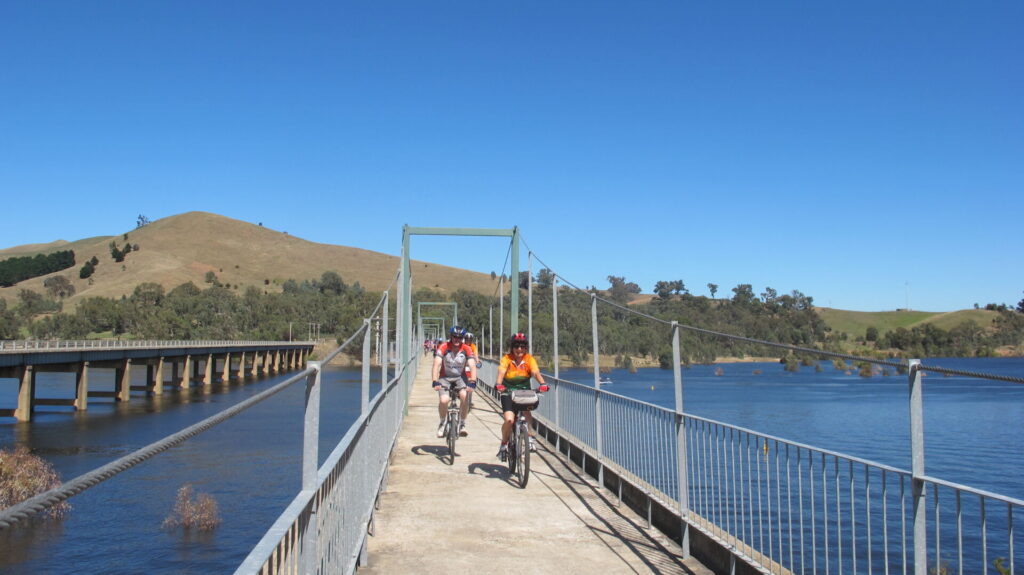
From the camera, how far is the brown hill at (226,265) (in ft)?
504

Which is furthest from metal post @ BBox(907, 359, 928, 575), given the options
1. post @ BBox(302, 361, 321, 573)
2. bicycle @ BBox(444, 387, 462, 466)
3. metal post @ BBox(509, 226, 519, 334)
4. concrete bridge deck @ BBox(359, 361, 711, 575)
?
metal post @ BBox(509, 226, 519, 334)

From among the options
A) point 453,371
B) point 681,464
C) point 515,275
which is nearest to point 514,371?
point 453,371

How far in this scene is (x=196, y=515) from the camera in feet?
57.2

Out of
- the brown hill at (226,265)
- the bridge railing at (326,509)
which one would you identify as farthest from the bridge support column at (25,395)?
the brown hill at (226,265)

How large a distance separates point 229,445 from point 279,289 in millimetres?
135067

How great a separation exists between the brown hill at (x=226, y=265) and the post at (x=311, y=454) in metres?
150

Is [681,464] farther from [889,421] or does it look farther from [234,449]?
[889,421]

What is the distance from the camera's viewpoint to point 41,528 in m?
17.8

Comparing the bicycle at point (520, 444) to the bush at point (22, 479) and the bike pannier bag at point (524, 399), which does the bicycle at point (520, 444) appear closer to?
the bike pannier bag at point (524, 399)

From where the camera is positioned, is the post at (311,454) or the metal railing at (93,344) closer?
the post at (311,454)

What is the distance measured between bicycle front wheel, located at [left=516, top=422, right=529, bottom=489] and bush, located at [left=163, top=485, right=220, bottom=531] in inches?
438

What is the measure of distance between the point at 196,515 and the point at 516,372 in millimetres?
11378

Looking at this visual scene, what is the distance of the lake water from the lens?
53.1ft

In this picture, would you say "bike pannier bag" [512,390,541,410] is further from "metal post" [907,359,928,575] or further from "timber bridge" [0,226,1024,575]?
"metal post" [907,359,928,575]
